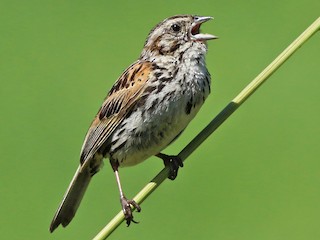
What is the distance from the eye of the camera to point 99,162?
4.09m

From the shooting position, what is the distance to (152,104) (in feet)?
12.3

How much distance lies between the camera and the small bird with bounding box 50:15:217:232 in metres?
3.70

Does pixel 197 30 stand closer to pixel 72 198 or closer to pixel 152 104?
pixel 152 104

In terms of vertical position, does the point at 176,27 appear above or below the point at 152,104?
above

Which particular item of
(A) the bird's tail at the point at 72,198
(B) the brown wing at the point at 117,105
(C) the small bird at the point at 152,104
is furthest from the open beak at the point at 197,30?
(A) the bird's tail at the point at 72,198

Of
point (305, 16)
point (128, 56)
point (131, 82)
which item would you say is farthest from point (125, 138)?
point (305, 16)

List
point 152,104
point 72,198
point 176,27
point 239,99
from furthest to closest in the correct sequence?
point 72,198, point 176,27, point 152,104, point 239,99

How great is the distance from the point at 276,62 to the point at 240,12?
118 inches

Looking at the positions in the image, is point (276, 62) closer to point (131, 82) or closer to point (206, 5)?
point (131, 82)

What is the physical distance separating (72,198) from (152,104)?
577 mm

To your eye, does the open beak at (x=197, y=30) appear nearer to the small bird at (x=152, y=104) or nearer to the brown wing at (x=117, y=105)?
the small bird at (x=152, y=104)

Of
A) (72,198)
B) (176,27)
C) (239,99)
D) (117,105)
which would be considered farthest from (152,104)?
(239,99)

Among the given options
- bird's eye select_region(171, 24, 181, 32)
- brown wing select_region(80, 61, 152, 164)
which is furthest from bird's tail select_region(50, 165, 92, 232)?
bird's eye select_region(171, 24, 181, 32)

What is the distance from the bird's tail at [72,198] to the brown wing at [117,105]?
0.12 meters
